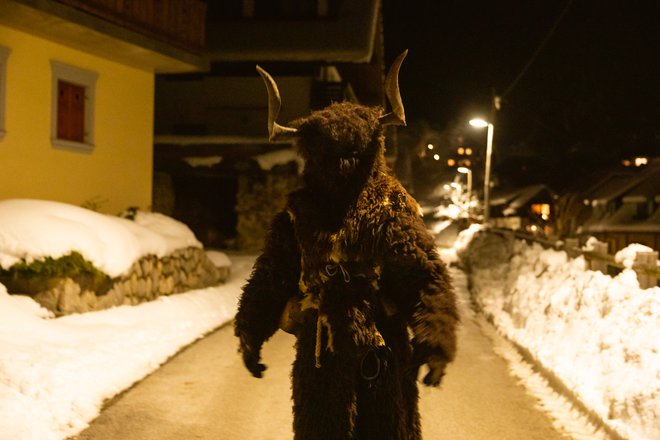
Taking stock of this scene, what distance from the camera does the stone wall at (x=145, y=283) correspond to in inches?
336

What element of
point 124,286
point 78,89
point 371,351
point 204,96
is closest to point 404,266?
point 371,351

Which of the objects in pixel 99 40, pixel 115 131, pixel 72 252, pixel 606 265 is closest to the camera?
pixel 606 265

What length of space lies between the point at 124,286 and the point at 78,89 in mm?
4755

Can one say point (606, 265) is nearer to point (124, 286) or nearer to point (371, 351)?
point (371, 351)

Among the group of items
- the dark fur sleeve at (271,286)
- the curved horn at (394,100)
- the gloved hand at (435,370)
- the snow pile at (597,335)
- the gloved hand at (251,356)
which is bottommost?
the snow pile at (597,335)

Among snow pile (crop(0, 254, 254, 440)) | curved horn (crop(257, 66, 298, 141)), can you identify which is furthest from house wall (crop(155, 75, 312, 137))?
curved horn (crop(257, 66, 298, 141))

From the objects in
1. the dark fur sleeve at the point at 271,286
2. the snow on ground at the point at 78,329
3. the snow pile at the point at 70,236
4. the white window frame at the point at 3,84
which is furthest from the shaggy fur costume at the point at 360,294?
the white window frame at the point at 3,84

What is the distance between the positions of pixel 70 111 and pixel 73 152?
0.78 metres

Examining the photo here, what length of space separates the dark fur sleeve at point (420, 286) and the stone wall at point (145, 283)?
6.51m

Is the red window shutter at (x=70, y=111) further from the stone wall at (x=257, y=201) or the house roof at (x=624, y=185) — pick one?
the house roof at (x=624, y=185)

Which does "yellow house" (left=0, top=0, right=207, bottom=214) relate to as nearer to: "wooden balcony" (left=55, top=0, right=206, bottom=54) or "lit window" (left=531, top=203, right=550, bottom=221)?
"wooden balcony" (left=55, top=0, right=206, bottom=54)

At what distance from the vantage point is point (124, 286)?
10016 mm

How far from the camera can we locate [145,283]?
10688 mm

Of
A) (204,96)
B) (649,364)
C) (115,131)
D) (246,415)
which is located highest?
(204,96)
